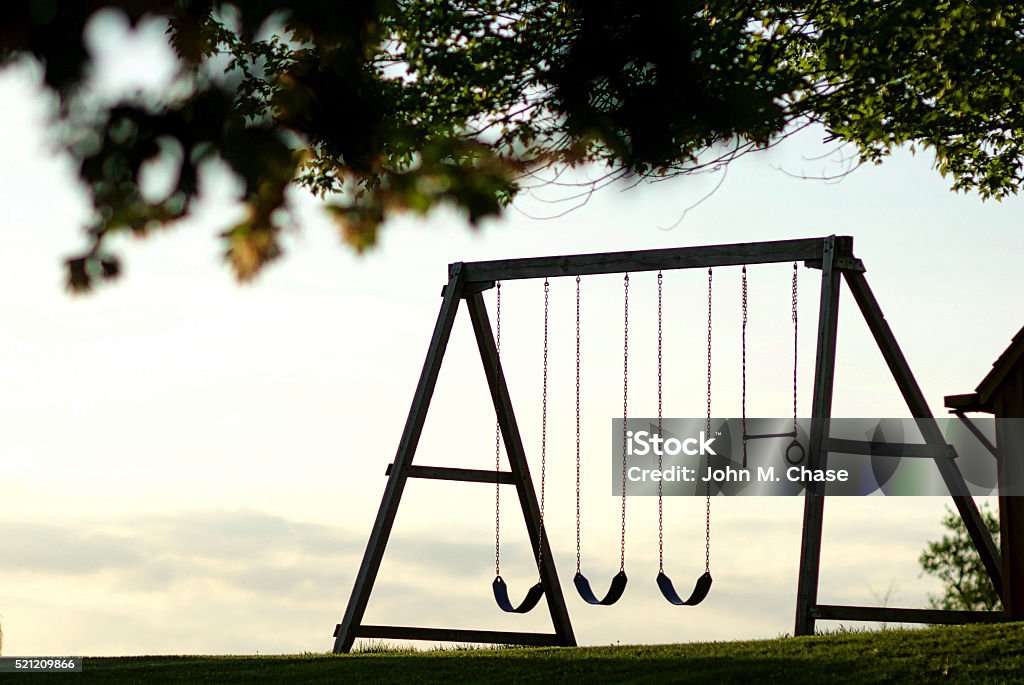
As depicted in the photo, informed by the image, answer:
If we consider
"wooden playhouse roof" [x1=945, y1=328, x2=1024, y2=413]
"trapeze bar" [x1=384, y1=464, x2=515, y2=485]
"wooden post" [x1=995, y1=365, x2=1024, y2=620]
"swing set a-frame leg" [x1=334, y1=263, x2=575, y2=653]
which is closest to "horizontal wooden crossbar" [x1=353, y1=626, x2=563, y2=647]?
"swing set a-frame leg" [x1=334, y1=263, x2=575, y2=653]

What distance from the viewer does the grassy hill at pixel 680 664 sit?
8.29 meters

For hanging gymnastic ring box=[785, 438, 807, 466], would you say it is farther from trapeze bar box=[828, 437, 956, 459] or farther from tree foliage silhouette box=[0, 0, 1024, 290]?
tree foliage silhouette box=[0, 0, 1024, 290]

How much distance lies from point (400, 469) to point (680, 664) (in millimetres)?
3621

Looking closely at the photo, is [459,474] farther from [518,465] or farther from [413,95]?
[413,95]

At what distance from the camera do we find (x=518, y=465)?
11836 millimetres

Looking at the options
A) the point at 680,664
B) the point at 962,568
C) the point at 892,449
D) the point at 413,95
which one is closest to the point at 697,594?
the point at 680,664

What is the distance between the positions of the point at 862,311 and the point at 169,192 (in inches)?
262

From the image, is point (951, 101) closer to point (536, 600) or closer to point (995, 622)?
point (995, 622)

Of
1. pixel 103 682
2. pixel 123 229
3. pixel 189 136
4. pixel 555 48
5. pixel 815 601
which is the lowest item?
pixel 103 682

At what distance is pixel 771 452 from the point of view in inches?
397

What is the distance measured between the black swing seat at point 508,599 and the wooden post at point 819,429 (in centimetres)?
232

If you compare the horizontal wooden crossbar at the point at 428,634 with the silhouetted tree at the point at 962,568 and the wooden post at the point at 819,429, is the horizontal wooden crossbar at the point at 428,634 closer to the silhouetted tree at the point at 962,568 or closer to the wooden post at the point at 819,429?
the wooden post at the point at 819,429

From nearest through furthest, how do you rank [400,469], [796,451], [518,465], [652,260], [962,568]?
1. [796,451]
2. [652,260]
3. [400,469]
4. [518,465]
5. [962,568]

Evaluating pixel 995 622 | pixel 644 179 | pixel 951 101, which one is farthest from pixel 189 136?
pixel 951 101
